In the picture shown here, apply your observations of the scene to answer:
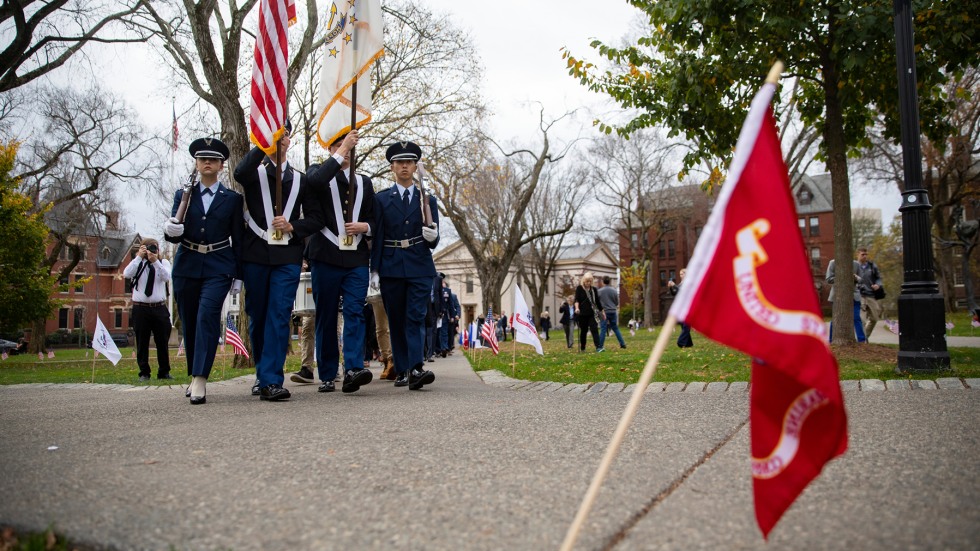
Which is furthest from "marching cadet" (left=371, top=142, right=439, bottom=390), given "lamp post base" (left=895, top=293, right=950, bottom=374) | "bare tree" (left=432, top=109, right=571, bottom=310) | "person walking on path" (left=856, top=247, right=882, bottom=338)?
"bare tree" (left=432, top=109, right=571, bottom=310)

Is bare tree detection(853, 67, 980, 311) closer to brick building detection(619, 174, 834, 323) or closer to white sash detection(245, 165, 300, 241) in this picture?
brick building detection(619, 174, 834, 323)

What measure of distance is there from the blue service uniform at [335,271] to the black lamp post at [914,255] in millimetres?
5268

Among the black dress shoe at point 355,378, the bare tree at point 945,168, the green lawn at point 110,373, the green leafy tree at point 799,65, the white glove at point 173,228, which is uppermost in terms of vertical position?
the bare tree at point 945,168

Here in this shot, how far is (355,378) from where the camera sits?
6152mm

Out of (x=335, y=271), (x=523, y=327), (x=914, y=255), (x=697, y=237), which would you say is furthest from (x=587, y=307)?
(x=697, y=237)

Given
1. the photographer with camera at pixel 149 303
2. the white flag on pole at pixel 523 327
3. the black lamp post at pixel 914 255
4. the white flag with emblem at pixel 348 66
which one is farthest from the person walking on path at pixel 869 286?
the photographer with camera at pixel 149 303

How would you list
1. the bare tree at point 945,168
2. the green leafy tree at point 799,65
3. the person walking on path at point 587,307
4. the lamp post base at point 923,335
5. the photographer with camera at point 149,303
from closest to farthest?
the lamp post base at point 923,335 < the green leafy tree at point 799,65 < the photographer with camera at point 149,303 < the person walking on path at point 587,307 < the bare tree at point 945,168

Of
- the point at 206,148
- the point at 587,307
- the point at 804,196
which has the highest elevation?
the point at 804,196

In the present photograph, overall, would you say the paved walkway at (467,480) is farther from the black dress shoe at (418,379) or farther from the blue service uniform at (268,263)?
the black dress shoe at (418,379)

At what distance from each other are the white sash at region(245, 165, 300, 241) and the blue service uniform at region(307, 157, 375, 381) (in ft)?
0.73

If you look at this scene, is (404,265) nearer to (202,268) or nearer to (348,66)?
(202,268)

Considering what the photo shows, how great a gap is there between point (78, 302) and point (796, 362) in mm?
81132

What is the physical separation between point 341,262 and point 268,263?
667mm

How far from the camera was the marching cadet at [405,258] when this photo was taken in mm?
6590
